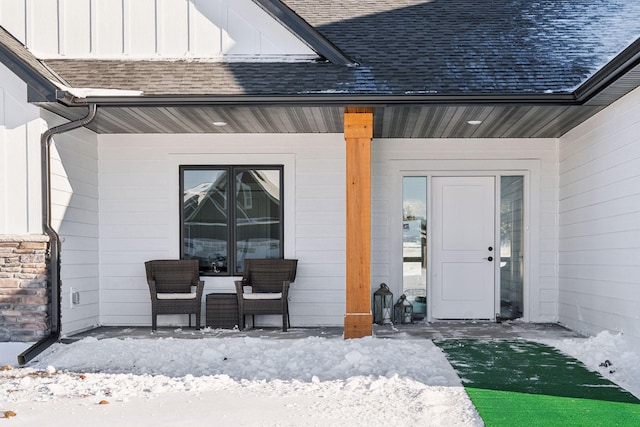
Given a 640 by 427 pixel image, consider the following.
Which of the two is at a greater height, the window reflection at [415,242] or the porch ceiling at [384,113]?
the porch ceiling at [384,113]

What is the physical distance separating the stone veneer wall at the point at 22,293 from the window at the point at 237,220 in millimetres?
2063

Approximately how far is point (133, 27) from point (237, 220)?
8.27 feet

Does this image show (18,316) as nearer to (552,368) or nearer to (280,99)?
(280,99)

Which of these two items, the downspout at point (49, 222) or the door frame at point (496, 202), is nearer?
the downspout at point (49, 222)

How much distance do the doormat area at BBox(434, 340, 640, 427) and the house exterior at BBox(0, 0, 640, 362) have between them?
0.99 meters

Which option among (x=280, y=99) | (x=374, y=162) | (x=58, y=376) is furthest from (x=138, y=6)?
(x=58, y=376)

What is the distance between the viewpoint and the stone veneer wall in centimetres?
665

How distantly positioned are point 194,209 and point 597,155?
15.1 ft

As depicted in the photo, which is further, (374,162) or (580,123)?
(374,162)

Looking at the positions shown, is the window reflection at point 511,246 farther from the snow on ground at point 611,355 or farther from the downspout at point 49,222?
the downspout at point 49,222

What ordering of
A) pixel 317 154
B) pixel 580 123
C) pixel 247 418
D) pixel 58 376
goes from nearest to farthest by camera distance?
pixel 247 418 < pixel 58 376 < pixel 580 123 < pixel 317 154

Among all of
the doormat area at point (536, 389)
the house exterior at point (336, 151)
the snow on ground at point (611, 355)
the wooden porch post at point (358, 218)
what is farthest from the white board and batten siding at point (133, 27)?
the snow on ground at point (611, 355)

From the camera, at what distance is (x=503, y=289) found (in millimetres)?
8680

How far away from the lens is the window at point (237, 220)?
27.8 ft
